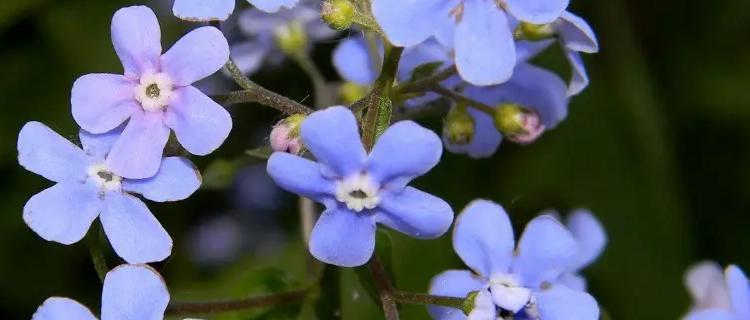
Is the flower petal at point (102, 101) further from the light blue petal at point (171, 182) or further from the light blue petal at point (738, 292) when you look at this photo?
the light blue petal at point (738, 292)

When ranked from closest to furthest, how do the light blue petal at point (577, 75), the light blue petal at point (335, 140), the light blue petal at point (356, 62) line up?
the light blue petal at point (335, 140), the light blue petal at point (577, 75), the light blue petal at point (356, 62)

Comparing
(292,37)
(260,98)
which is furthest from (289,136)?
(292,37)

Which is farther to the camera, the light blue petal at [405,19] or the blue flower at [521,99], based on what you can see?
the blue flower at [521,99]

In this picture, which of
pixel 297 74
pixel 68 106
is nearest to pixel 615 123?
pixel 297 74

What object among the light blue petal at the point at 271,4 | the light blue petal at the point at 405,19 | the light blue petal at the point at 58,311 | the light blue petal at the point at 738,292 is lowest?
the light blue petal at the point at 738,292

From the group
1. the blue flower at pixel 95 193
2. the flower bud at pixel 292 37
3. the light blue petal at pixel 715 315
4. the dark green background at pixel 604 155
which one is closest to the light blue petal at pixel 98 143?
the blue flower at pixel 95 193

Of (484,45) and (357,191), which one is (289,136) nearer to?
→ (357,191)

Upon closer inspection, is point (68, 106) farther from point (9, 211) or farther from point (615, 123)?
point (615, 123)
